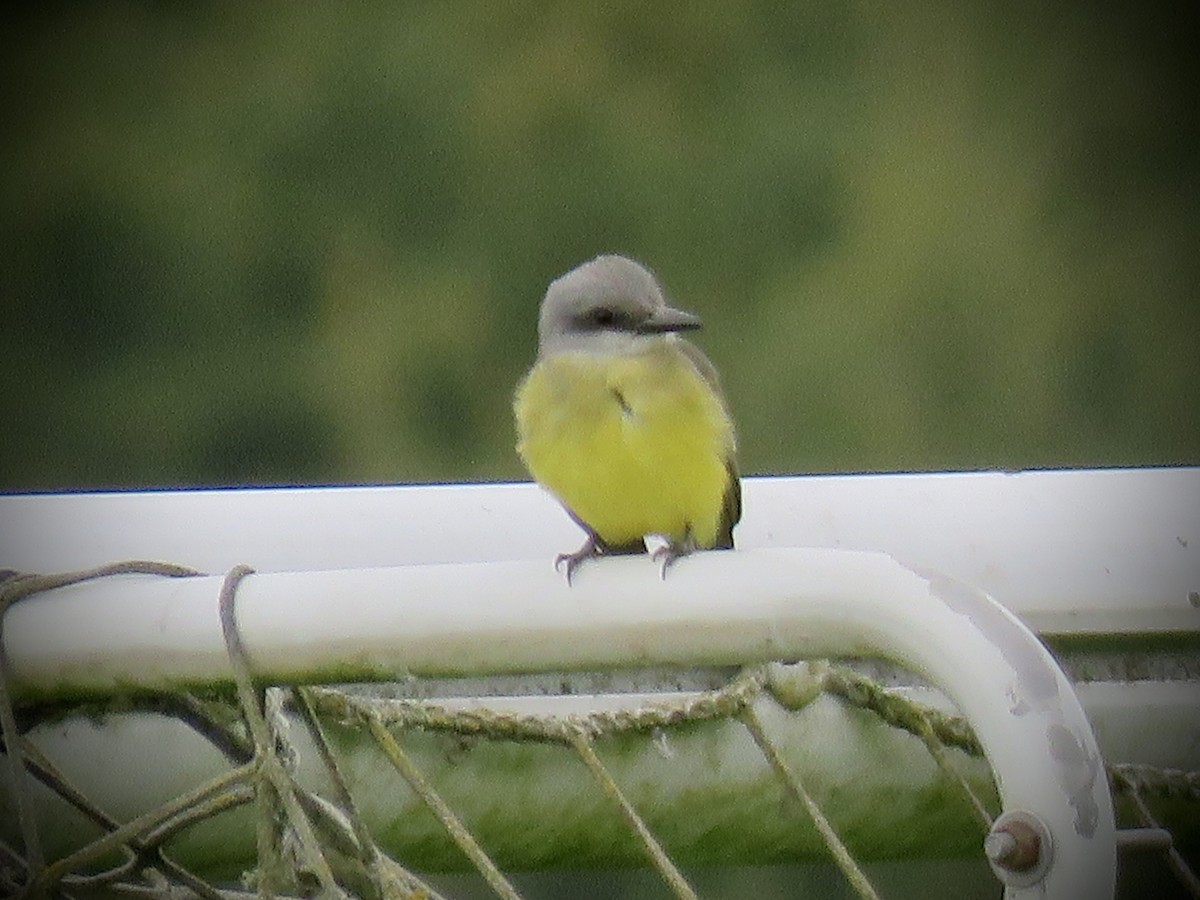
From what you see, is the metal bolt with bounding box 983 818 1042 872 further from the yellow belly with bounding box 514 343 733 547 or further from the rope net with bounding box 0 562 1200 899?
the yellow belly with bounding box 514 343 733 547

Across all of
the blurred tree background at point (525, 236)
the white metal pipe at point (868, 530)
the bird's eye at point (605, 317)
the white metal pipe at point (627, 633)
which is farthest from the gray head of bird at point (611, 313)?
the blurred tree background at point (525, 236)

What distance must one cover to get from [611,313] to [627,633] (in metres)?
0.66

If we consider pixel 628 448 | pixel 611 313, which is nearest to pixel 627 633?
pixel 628 448

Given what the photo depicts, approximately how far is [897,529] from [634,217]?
2.81 metres

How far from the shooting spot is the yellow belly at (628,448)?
1455mm

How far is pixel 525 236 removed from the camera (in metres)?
4.00

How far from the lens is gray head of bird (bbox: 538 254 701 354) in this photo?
155 cm

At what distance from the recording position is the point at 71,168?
14.0 ft

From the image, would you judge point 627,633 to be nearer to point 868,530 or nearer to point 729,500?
point 868,530

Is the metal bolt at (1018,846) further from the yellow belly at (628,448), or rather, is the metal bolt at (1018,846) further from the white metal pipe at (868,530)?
the yellow belly at (628,448)

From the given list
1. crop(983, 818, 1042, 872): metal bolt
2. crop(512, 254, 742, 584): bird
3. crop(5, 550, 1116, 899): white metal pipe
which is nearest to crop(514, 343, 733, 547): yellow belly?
crop(512, 254, 742, 584): bird

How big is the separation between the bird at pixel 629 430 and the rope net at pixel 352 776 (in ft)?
0.77

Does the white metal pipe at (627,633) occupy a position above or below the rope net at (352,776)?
above

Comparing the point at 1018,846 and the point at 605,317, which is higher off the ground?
the point at 605,317
